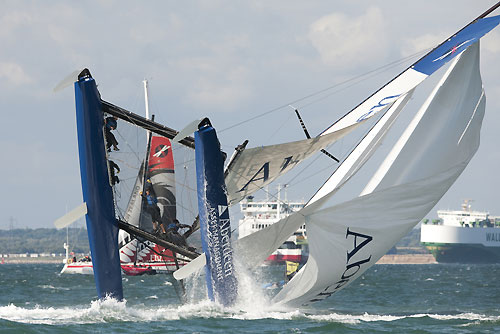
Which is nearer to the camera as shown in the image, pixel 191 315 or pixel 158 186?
pixel 191 315

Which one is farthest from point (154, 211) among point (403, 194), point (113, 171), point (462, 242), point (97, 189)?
point (462, 242)

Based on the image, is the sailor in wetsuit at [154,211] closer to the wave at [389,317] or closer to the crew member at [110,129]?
the crew member at [110,129]

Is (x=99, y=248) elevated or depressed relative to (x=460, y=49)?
depressed

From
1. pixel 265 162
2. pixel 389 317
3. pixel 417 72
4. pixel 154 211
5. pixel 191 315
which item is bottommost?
pixel 389 317

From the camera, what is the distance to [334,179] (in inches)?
834

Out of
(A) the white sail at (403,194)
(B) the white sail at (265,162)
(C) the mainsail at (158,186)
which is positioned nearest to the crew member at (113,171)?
(C) the mainsail at (158,186)

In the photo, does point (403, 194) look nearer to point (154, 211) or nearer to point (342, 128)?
point (342, 128)

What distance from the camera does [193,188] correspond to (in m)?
23.9

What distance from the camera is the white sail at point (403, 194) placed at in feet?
62.0

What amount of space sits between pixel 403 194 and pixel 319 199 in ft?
6.23

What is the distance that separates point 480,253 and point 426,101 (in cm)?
10064

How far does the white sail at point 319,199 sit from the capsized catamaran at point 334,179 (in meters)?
0.03

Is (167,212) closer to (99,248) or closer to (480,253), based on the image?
(99,248)

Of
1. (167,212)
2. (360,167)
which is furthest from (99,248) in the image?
(360,167)
